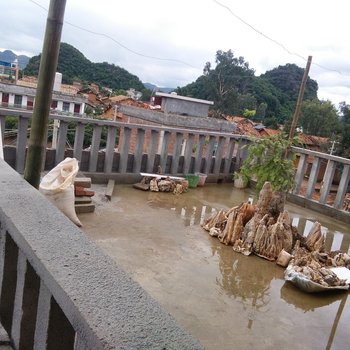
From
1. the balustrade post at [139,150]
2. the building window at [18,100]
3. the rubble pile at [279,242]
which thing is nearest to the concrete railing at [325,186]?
the rubble pile at [279,242]

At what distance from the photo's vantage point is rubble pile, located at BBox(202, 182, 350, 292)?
3129mm

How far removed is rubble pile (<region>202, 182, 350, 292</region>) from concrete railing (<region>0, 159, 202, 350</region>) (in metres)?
2.35

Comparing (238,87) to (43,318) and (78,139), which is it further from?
(43,318)

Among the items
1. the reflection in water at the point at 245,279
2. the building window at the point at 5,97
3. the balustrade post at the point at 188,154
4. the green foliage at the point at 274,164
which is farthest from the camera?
the building window at the point at 5,97

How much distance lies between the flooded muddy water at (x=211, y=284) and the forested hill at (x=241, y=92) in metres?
34.0

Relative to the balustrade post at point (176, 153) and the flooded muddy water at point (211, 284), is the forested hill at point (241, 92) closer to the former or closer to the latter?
the balustrade post at point (176, 153)

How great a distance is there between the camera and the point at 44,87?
2.17m

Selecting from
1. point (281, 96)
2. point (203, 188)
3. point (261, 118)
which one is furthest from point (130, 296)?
point (281, 96)

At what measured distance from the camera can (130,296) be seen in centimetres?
95

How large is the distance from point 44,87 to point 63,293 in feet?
5.12

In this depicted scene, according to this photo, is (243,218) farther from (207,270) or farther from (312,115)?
(312,115)

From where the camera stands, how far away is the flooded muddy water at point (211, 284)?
240 centimetres

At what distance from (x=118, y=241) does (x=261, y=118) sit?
126 feet

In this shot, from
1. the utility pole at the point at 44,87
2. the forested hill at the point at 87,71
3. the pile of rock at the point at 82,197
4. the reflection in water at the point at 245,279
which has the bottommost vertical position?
the reflection in water at the point at 245,279
